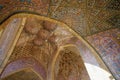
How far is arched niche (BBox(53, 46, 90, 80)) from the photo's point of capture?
21.7 feet

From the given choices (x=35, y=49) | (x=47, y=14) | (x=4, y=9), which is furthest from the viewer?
(x=35, y=49)

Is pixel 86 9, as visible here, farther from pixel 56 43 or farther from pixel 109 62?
pixel 56 43

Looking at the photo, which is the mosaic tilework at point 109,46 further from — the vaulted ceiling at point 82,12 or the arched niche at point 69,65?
the arched niche at point 69,65

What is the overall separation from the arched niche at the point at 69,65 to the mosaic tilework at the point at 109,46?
7.29 ft

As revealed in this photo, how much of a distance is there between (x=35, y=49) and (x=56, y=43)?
1.09m

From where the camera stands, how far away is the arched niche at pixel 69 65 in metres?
6.61

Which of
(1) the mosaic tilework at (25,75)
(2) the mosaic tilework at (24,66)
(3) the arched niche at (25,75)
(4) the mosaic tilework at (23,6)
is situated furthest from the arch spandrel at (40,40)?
(4) the mosaic tilework at (23,6)

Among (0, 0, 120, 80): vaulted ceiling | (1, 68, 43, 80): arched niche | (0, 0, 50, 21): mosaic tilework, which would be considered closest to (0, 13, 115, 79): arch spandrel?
(1, 68, 43, 80): arched niche

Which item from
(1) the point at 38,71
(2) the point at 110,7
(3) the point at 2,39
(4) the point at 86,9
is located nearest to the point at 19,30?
(3) the point at 2,39

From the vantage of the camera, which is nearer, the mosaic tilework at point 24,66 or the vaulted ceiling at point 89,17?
the vaulted ceiling at point 89,17

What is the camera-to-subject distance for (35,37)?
24.5 feet

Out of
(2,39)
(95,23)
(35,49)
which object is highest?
(95,23)

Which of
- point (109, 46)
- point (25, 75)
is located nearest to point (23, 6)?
point (109, 46)

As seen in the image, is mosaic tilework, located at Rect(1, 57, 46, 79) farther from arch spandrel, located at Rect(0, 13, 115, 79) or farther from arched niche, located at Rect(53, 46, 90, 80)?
arched niche, located at Rect(53, 46, 90, 80)
